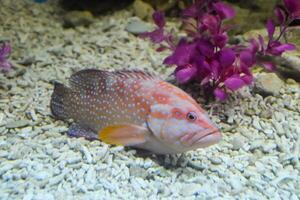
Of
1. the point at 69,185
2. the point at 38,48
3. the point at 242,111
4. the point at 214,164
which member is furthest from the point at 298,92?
the point at 38,48

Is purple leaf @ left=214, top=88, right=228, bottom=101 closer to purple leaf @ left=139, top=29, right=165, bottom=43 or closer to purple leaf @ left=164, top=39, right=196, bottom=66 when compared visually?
purple leaf @ left=164, top=39, right=196, bottom=66

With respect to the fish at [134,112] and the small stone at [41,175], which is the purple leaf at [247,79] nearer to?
the fish at [134,112]

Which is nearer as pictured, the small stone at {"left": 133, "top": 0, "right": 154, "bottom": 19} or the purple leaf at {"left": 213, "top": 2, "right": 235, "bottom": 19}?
the purple leaf at {"left": 213, "top": 2, "right": 235, "bottom": 19}

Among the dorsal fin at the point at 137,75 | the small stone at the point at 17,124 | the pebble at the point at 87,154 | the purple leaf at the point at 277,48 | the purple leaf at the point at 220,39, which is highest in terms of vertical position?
the purple leaf at the point at 220,39

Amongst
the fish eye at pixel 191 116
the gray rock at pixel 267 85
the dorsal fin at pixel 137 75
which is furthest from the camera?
the gray rock at pixel 267 85

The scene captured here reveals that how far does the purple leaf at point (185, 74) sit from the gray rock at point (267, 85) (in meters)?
0.78

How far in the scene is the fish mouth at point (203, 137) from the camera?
3.02 metres

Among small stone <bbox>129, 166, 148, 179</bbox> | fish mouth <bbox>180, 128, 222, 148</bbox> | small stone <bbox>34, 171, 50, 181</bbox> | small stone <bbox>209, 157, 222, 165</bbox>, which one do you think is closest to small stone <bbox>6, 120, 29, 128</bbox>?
small stone <bbox>34, 171, 50, 181</bbox>

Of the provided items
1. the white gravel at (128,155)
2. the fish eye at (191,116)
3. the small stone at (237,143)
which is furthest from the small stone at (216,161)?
the fish eye at (191,116)

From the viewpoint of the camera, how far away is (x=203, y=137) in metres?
3.02

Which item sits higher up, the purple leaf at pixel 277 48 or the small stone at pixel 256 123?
the purple leaf at pixel 277 48

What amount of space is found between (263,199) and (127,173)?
1.04 metres

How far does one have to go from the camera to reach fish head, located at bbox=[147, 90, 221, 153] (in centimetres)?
303

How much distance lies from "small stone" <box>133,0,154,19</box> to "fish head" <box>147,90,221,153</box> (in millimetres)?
3201
